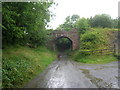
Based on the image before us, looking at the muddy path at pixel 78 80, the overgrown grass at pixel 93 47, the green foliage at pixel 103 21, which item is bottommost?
the muddy path at pixel 78 80

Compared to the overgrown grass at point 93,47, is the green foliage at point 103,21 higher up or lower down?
higher up

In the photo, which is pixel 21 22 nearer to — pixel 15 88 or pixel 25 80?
pixel 25 80

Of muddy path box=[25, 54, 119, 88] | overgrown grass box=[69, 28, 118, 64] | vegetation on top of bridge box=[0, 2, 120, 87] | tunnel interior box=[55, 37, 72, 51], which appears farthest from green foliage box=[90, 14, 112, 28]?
muddy path box=[25, 54, 119, 88]

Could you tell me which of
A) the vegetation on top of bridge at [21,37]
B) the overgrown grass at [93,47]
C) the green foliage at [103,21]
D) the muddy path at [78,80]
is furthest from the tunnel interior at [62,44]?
the muddy path at [78,80]

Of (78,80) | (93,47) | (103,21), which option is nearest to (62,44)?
(103,21)

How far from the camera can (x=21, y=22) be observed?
8367mm

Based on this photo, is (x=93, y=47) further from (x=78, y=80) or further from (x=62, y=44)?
(x=62, y=44)

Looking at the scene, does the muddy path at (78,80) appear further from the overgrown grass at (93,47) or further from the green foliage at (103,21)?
the green foliage at (103,21)

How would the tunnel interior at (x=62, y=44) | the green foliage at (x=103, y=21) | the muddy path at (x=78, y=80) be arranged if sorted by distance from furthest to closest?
the tunnel interior at (x=62, y=44) < the green foliage at (x=103, y=21) < the muddy path at (x=78, y=80)

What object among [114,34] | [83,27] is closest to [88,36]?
[83,27]

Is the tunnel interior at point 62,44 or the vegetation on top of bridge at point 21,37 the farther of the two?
the tunnel interior at point 62,44

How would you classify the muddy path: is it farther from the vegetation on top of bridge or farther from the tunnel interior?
the tunnel interior

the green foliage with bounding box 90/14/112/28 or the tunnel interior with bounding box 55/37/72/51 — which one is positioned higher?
the green foliage with bounding box 90/14/112/28

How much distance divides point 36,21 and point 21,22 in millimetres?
1185
